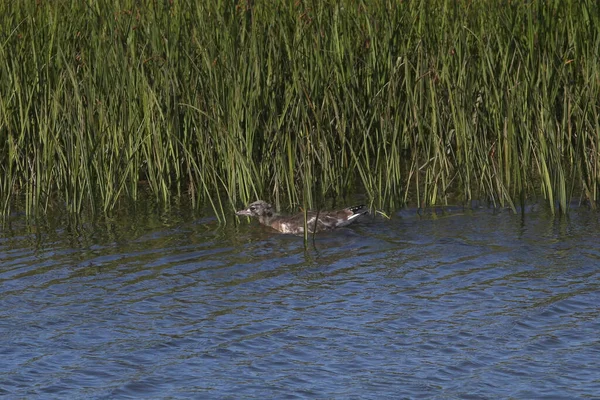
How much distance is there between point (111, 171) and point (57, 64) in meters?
1.11

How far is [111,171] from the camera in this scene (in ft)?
33.8

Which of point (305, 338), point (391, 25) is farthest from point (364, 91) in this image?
point (305, 338)

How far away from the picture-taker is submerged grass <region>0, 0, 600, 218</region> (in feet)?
32.8

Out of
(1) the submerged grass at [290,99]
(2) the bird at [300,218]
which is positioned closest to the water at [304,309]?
(2) the bird at [300,218]

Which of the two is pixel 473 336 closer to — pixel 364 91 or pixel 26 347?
pixel 26 347

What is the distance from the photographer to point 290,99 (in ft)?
33.4

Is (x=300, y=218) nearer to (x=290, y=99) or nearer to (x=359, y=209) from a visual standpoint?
(x=359, y=209)

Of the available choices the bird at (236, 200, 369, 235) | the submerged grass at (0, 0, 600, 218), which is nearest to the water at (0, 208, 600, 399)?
the bird at (236, 200, 369, 235)

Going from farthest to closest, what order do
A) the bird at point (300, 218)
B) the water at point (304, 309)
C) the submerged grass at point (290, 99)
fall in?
the submerged grass at point (290, 99) → the bird at point (300, 218) → the water at point (304, 309)

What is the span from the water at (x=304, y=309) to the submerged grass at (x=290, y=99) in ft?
1.43

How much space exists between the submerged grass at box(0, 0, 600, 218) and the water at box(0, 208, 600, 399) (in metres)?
0.44

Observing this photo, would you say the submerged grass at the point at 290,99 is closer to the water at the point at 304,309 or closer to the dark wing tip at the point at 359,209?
the dark wing tip at the point at 359,209

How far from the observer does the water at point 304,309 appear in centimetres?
626

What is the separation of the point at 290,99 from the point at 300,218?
1.02m
